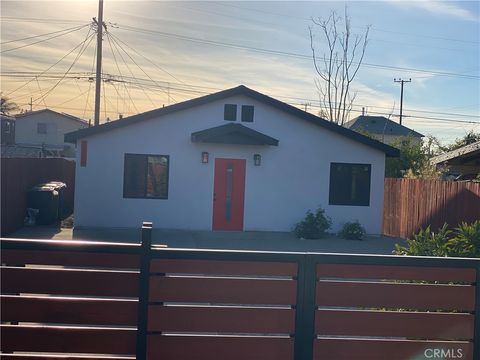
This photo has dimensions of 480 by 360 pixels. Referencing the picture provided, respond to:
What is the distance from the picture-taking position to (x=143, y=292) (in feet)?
11.6

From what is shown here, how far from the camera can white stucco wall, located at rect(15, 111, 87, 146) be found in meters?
58.5

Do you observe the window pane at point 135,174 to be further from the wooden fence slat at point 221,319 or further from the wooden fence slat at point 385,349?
the wooden fence slat at point 385,349

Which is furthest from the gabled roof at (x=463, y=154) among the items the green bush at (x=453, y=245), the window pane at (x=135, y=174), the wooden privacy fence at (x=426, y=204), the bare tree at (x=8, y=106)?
the bare tree at (x=8, y=106)

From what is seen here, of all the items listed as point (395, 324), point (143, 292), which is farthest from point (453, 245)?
point (143, 292)

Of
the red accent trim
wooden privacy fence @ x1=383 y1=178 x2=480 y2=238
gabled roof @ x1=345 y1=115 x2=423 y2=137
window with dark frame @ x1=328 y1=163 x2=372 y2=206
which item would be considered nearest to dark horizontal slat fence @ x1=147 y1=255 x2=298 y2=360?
wooden privacy fence @ x1=383 y1=178 x2=480 y2=238

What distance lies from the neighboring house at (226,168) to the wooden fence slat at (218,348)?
13.4m

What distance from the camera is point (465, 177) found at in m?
20.0

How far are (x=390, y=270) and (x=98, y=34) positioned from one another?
24607mm

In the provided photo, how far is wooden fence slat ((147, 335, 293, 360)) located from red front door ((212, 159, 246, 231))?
13899 mm

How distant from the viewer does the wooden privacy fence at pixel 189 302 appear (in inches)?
139

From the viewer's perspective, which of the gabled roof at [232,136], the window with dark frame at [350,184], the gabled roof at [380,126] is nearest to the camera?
the gabled roof at [232,136]

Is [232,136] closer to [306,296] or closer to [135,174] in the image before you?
[135,174]

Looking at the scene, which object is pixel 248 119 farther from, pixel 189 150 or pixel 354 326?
pixel 354 326

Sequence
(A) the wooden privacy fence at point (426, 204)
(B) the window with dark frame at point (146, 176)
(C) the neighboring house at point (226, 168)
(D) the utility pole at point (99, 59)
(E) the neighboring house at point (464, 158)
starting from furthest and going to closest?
(D) the utility pole at point (99, 59) → (B) the window with dark frame at point (146, 176) → (C) the neighboring house at point (226, 168) → (A) the wooden privacy fence at point (426, 204) → (E) the neighboring house at point (464, 158)
